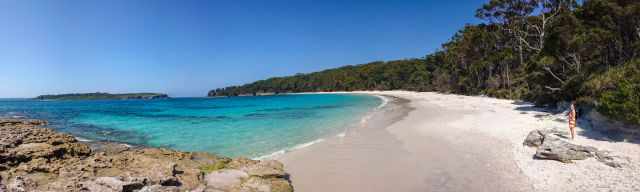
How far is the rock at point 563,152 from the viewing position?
24.1 ft

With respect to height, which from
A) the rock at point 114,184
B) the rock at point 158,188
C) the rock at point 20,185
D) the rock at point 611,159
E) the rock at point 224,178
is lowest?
the rock at point 224,178

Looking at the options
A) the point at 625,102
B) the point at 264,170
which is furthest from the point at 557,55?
the point at 264,170

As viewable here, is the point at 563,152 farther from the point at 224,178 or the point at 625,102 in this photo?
the point at 224,178

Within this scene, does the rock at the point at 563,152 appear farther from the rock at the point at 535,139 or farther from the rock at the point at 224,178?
the rock at the point at 224,178

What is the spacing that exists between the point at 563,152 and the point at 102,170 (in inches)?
384

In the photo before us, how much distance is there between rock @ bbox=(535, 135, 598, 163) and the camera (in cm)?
733

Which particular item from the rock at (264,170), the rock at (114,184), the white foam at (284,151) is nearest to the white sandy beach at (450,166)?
the white foam at (284,151)

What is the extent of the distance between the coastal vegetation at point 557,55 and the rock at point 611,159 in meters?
2.70

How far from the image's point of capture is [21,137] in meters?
5.79

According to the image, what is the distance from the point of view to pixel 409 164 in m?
8.37

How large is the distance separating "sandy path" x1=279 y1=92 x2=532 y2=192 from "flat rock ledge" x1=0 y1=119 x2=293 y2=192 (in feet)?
4.26

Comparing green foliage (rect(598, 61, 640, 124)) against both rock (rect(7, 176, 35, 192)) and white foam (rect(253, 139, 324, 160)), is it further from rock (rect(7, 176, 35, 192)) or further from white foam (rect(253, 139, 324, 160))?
rock (rect(7, 176, 35, 192))

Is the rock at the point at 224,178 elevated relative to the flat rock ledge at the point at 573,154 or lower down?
lower down

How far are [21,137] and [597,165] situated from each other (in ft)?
38.5
